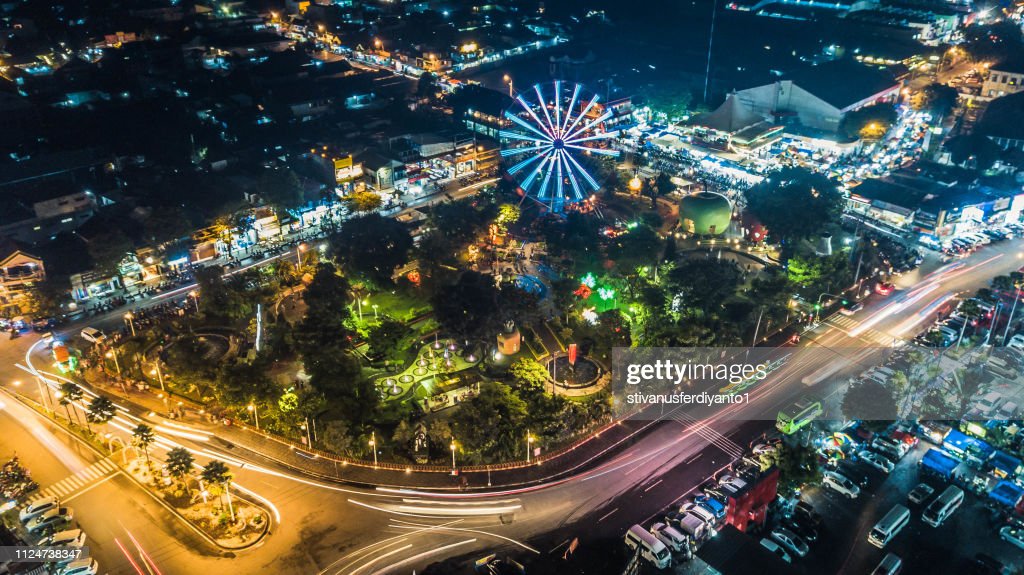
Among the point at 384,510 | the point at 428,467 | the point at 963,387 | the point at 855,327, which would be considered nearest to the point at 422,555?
the point at 384,510

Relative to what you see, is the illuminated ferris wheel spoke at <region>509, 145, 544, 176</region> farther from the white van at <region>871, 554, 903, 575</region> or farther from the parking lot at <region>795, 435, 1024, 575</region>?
the white van at <region>871, 554, 903, 575</region>

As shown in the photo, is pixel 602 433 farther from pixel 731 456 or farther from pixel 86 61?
pixel 86 61

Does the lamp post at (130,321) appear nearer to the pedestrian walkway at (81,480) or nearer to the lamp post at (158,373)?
the lamp post at (158,373)

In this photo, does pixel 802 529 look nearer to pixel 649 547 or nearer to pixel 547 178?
pixel 649 547

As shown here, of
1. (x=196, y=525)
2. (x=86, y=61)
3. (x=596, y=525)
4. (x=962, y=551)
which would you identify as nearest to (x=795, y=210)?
(x=962, y=551)

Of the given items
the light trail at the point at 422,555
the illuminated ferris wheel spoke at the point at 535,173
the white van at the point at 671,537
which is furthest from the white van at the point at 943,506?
the illuminated ferris wheel spoke at the point at 535,173

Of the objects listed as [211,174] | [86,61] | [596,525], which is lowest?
[596,525]
